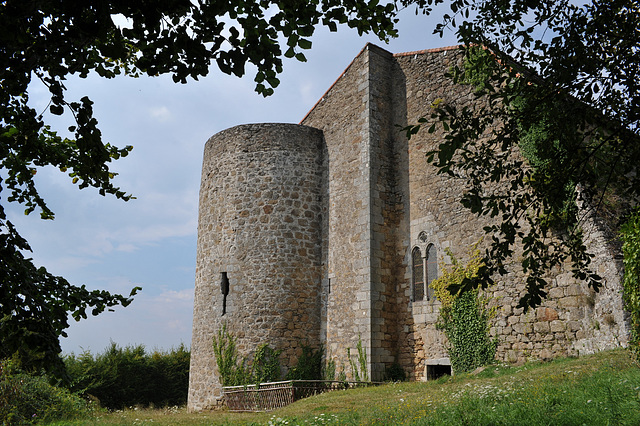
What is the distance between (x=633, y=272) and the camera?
7.12 metres

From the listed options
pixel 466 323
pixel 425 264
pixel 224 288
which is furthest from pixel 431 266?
pixel 224 288

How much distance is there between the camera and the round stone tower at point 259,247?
50.1 feet

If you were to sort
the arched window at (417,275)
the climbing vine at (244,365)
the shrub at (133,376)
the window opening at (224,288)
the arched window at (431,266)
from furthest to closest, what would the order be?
the shrub at (133,376) < the window opening at (224,288) < the climbing vine at (244,365) < the arched window at (417,275) < the arched window at (431,266)

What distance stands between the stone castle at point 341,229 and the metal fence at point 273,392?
80cm

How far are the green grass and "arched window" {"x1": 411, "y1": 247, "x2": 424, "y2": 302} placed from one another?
3057mm

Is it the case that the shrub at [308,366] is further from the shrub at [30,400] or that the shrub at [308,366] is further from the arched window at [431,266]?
the shrub at [30,400]

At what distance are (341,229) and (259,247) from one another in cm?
252

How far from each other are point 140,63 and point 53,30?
0.75 m

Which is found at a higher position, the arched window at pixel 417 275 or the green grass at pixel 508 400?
the arched window at pixel 417 275

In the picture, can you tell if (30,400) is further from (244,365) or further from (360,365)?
(360,365)

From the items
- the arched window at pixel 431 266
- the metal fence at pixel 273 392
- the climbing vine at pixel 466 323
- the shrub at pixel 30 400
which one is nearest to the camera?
the shrub at pixel 30 400

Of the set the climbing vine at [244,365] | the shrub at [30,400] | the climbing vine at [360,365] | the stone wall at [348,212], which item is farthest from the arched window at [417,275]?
the shrub at [30,400]

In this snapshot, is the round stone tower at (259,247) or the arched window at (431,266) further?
the round stone tower at (259,247)

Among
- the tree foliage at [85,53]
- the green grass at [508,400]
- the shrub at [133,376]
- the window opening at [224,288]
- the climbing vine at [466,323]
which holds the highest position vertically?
the tree foliage at [85,53]
